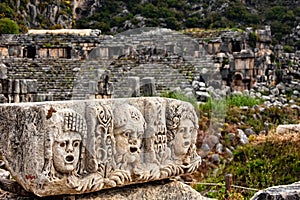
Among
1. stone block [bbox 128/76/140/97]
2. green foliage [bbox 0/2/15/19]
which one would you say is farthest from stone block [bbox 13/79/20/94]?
green foliage [bbox 0/2/15/19]

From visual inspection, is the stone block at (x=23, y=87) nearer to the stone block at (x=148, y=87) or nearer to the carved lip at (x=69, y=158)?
the stone block at (x=148, y=87)

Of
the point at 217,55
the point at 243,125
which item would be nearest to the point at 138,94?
the point at 243,125

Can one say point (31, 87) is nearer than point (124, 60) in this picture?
Yes

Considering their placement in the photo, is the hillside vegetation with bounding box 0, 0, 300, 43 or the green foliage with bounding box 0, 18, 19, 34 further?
the hillside vegetation with bounding box 0, 0, 300, 43

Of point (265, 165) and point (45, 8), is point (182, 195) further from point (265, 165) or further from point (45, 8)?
point (45, 8)

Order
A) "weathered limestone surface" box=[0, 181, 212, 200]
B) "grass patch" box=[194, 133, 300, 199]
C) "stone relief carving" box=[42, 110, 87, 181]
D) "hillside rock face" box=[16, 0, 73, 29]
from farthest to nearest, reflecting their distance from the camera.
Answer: "hillside rock face" box=[16, 0, 73, 29] → "grass patch" box=[194, 133, 300, 199] → "weathered limestone surface" box=[0, 181, 212, 200] → "stone relief carving" box=[42, 110, 87, 181]

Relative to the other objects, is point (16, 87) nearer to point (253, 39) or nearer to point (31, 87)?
point (31, 87)

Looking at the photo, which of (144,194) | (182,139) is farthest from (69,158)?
(182,139)

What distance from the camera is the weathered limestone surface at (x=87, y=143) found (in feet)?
16.5

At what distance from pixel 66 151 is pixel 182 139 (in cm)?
154

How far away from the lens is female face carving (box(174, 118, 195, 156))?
6273 mm

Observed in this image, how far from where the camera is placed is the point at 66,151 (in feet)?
16.8

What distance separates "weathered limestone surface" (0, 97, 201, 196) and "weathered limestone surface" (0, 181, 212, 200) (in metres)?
0.14

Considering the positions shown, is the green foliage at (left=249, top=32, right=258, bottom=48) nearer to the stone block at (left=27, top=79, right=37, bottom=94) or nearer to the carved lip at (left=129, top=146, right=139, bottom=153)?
the stone block at (left=27, top=79, right=37, bottom=94)
